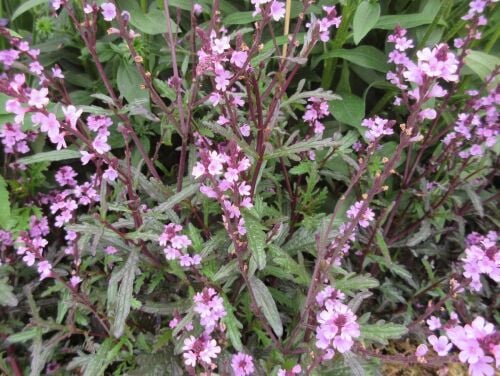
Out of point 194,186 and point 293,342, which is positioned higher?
point 194,186

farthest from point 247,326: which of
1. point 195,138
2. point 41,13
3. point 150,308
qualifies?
point 41,13

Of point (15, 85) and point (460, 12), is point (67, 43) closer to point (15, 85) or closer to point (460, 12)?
point (15, 85)

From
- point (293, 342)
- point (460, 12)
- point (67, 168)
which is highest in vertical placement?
point (460, 12)

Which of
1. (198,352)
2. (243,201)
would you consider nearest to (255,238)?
(243,201)

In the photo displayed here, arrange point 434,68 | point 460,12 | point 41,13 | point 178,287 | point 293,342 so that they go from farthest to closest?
point 41,13, point 460,12, point 178,287, point 293,342, point 434,68

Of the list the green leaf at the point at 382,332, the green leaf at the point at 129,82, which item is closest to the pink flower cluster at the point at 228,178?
the green leaf at the point at 382,332

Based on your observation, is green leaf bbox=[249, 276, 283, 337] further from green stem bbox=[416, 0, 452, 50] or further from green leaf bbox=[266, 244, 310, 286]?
green stem bbox=[416, 0, 452, 50]

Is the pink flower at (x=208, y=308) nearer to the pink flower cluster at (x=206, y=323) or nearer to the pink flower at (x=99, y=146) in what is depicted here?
the pink flower cluster at (x=206, y=323)
